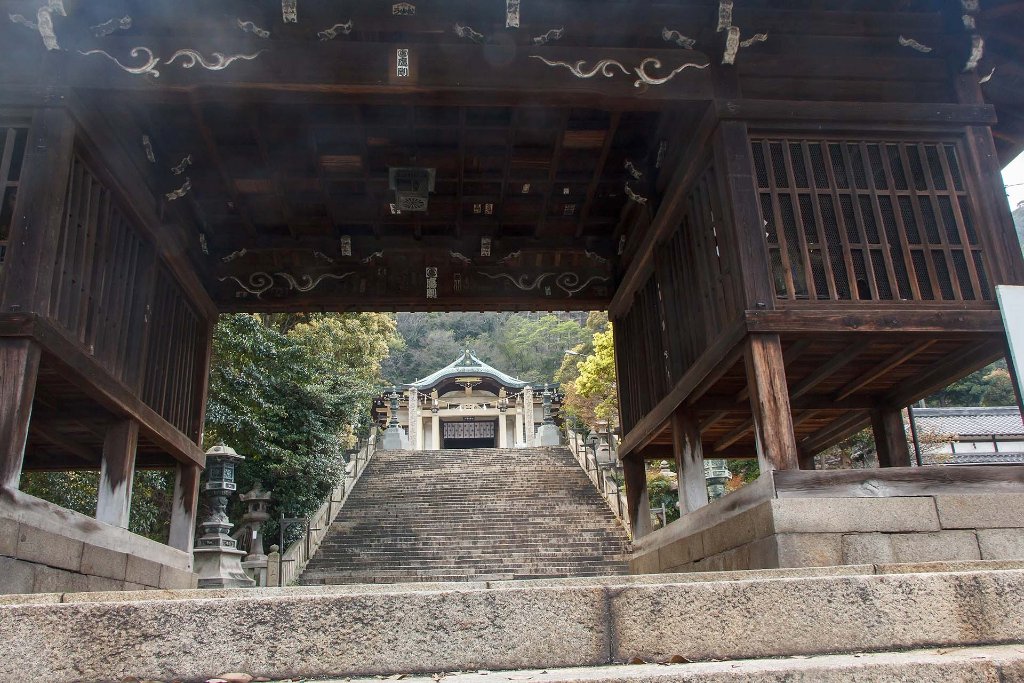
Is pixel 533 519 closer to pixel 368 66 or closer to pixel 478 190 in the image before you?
pixel 478 190

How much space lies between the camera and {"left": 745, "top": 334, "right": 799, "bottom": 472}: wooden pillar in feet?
19.7

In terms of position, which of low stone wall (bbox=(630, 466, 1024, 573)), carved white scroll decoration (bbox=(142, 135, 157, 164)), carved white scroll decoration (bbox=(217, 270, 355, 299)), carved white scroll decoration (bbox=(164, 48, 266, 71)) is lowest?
low stone wall (bbox=(630, 466, 1024, 573))

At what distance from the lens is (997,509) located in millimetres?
5770

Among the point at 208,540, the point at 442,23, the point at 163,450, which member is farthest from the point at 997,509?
the point at 208,540

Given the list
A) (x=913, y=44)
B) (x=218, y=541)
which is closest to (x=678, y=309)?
(x=913, y=44)

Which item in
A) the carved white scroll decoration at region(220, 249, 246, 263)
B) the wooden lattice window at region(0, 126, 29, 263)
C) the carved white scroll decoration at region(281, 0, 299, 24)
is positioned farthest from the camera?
the carved white scroll decoration at region(220, 249, 246, 263)

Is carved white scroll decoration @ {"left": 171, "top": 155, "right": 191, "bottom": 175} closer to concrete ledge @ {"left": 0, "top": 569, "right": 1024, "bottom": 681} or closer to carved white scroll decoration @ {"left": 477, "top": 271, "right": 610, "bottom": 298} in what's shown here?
carved white scroll decoration @ {"left": 477, "top": 271, "right": 610, "bottom": 298}

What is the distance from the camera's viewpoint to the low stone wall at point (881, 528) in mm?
5543

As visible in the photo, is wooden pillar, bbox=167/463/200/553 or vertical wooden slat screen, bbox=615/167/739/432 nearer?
vertical wooden slat screen, bbox=615/167/739/432

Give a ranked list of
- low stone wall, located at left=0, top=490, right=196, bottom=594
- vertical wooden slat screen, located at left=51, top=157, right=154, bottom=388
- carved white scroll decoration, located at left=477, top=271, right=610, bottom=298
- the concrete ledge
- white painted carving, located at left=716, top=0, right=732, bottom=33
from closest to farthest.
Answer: the concrete ledge < low stone wall, located at left=0, top=490, right=196, bottom=594 < vertical wooden slat screen, located at left=51, top=157, right=154, bottom=388 < white painted carving, located at left=716, top=0, right=732, bottom=33 < carved white scroll decoration, located at left=477, top=271, right=610, bottom=298

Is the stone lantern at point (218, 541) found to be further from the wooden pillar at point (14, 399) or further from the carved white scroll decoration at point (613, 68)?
the carved white scroll decoration at point (613, 68)

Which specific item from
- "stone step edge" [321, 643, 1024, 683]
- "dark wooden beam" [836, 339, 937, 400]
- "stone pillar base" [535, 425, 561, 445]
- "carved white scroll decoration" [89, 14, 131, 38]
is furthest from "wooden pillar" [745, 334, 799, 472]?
"stone pillar base" [535, 425, 561, 445]

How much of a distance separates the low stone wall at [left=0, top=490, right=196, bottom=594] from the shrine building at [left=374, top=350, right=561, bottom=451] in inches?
1116

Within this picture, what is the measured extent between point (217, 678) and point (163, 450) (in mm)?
7298
